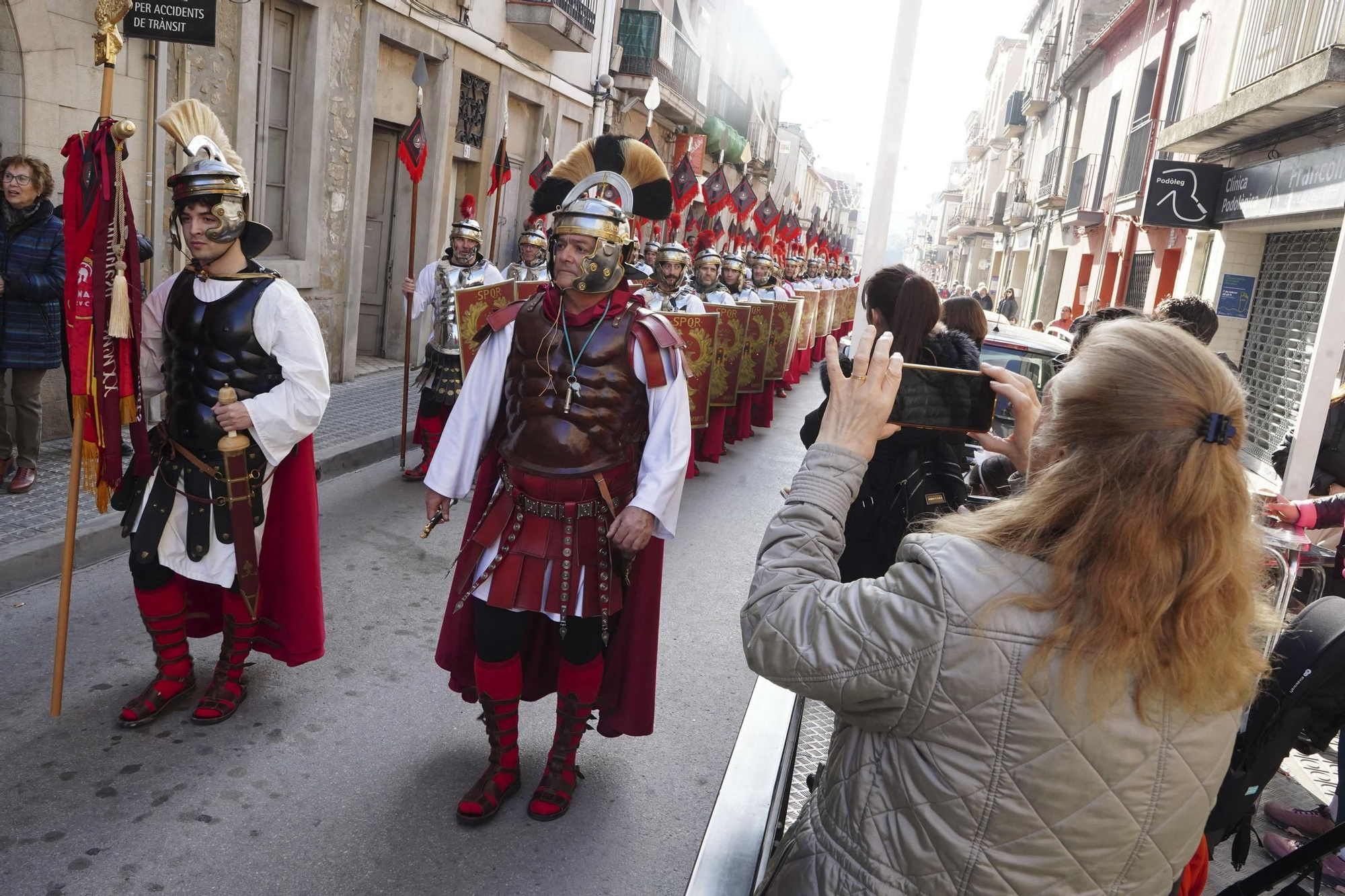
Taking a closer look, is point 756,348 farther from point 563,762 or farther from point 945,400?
point 945,400

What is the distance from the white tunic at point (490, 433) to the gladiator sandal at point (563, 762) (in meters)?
0.40

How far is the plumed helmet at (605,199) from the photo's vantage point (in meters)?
3.17

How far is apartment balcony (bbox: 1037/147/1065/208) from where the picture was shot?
2475 centimetres

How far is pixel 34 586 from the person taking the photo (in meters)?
4.57

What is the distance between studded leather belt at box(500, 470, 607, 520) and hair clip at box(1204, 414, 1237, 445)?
7.02 feet

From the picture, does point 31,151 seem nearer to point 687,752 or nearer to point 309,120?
point 309,120

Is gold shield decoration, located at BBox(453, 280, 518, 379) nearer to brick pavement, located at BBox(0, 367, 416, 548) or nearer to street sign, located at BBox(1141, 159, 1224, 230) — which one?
brick pavement, located at BBox(0, 367, 416, 548)

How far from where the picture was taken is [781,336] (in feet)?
35.4

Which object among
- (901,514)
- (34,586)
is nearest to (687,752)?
(901,514)

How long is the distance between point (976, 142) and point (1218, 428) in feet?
183

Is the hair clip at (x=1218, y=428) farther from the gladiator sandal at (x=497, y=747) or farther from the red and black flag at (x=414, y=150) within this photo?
the red and black flag at (x=414, y=150)

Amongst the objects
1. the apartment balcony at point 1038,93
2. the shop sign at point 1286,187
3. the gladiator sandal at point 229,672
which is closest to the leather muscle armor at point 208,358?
the gladiator sandal at point 229,672

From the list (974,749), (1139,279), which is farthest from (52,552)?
(1139,279)

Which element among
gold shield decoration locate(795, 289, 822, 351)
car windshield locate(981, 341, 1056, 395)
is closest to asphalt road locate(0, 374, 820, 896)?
car windshield locate(981, 341, 1056, 395)
